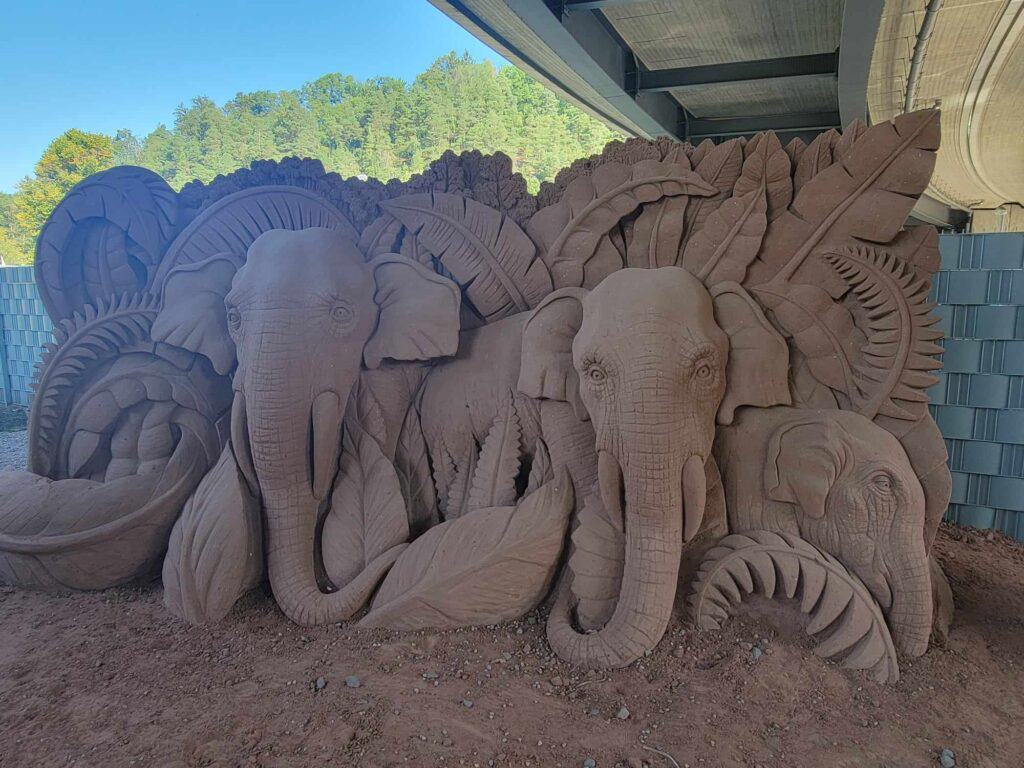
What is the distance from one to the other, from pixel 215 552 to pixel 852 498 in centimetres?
258

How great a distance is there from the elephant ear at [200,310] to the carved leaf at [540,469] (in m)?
1.57

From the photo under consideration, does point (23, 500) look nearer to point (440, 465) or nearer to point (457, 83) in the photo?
point (440, 465)

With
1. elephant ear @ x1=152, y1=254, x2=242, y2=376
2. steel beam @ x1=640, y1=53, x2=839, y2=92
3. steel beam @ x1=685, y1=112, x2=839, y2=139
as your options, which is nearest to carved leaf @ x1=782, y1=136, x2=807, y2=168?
elephant ear @ x1=152, y1=254, x2=242, y2=376

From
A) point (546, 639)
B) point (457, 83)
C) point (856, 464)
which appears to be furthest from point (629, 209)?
point (457, 83)

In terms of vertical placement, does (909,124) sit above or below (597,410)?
above

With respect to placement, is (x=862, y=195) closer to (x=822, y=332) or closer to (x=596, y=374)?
(x=822, y=332)

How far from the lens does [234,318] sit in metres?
2.79

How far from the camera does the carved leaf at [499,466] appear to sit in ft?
9.05

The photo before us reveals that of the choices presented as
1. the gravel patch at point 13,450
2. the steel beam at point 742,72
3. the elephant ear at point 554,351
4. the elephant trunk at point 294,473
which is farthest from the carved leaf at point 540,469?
the steel beam at point 742,72

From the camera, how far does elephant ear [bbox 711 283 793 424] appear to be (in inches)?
93.7

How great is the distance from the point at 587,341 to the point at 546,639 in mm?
1199

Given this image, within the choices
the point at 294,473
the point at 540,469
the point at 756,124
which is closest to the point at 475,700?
the point at 540,469

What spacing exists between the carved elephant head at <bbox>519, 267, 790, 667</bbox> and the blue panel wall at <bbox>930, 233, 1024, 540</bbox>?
1.97m

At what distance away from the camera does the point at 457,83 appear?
15500 mm
